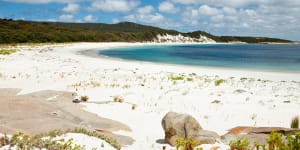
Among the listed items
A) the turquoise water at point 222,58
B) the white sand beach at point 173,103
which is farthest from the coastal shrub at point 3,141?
the turquoise water at point 222,58

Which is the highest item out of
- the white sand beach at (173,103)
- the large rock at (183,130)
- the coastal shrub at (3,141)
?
the coastal shrub at (3,141)

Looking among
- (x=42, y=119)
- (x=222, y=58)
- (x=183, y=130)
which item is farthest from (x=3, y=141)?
(x=222, y=58)

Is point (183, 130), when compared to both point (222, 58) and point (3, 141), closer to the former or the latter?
point (3, 141)

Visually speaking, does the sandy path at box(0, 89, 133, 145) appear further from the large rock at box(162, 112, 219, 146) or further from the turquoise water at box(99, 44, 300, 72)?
the turquoise water at box(99, 44, 300, 72)

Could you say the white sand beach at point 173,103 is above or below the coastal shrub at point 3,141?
below

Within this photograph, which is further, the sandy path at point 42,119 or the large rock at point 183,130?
the large rock at point 183,130

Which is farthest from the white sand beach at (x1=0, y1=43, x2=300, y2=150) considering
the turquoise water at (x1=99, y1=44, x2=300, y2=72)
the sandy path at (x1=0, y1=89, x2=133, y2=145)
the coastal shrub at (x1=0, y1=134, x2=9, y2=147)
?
the turquoise water at (x1=99, y1=44, x2=300, y2=72)

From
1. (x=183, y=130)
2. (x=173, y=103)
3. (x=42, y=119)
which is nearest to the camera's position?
(x=183, y=130)

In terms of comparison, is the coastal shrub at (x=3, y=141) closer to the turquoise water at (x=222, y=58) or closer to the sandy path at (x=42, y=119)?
the sandy path at (x=42, y=119)

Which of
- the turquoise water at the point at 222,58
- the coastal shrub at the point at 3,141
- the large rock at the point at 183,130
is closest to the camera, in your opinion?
the coastal shrub at the point at 3,141

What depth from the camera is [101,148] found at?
6129mm

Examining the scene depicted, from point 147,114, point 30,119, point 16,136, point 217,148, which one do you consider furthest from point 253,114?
point 16,136

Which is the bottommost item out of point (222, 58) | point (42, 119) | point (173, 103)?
point (173, 103)

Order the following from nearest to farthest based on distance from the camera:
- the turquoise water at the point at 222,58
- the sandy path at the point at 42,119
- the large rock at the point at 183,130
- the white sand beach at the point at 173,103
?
the sandy path at the point at 42,119
the large rock at the point at 183,130
the white sand beach at the point at 173,103
the turquoise water at the point at 222,58
